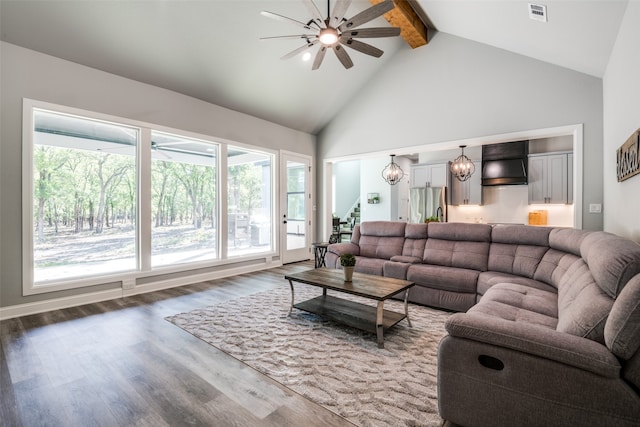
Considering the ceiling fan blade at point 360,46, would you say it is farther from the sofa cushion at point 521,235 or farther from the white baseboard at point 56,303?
the white baseboard at point 56,303

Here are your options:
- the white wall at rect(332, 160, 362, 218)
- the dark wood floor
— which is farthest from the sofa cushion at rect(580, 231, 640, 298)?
the white wall at rect(332, 160, 362, 218)

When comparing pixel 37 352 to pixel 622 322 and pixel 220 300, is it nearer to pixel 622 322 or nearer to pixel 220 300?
pixel 220 300

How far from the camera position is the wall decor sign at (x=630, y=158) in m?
2.06

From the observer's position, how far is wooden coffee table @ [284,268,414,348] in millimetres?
2633

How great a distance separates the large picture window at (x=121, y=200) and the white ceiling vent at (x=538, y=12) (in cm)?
449

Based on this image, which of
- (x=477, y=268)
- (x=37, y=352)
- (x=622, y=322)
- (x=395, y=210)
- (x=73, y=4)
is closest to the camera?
(x=622, y=322)

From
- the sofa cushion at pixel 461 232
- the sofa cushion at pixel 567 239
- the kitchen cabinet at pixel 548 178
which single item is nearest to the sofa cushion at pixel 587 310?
the sofa cushion at pixel 567 239

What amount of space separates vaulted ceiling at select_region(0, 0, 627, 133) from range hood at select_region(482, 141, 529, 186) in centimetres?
219

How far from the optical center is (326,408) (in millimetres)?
1832

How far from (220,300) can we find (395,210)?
5759 mm

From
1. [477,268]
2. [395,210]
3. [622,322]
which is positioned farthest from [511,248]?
[395,210]

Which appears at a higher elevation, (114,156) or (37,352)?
(114,156)

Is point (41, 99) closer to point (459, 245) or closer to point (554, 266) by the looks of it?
point (459, 245)

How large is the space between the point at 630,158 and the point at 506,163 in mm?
4145
